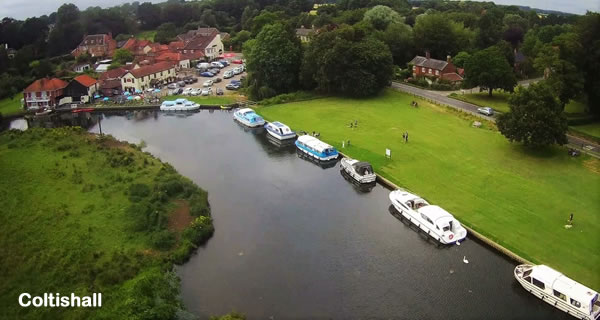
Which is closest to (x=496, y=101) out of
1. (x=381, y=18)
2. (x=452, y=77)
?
(x=452, y=77)

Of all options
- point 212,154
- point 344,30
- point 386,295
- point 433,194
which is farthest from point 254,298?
point 344,30

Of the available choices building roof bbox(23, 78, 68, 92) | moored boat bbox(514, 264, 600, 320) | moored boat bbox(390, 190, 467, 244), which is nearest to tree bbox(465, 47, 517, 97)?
moored boat bbox(390, 190, 467, 244)

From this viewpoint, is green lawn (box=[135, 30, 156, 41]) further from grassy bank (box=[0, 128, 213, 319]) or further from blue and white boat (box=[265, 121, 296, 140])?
blue and white boat (box=[265, 121, 296, 140])

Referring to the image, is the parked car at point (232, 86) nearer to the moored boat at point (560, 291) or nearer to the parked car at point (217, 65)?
the parked car at point (217, 65)

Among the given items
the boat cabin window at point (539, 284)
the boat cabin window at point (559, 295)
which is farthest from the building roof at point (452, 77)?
the boat cabin window at point (559, 295)

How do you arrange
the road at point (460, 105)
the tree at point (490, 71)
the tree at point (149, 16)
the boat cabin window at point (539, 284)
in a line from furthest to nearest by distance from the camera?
the tree at point (149, 16), the tree at point (490, 71), the road at point (460, 105), the boat cabin window at point (539, 284)

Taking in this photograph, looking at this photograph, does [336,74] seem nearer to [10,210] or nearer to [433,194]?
[433,194]
